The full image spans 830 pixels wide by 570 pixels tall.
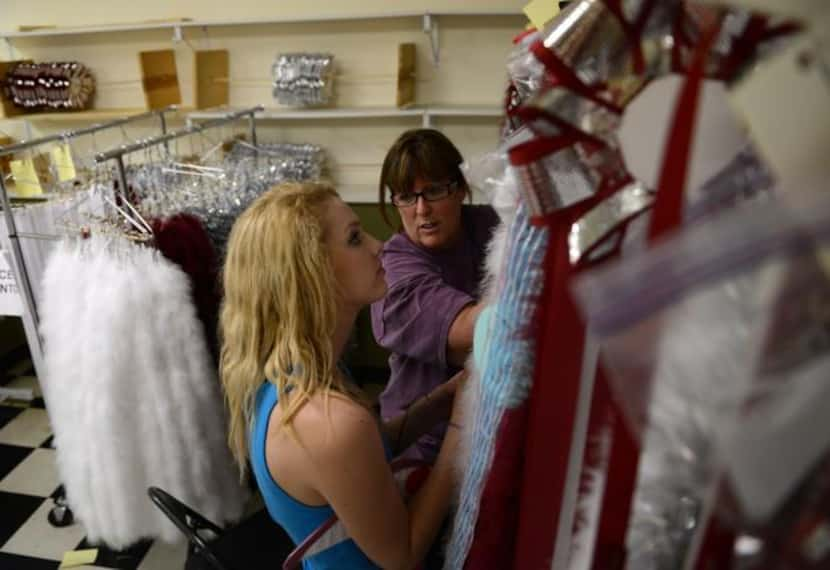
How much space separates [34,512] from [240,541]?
1.37m

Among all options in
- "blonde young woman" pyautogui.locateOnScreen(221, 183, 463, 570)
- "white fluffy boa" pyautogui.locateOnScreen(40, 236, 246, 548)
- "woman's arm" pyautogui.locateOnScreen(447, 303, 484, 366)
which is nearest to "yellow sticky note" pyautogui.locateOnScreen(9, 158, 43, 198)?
"white fluffy boa" pyautogui.locateOnScreen(40, 236, 246, 548)

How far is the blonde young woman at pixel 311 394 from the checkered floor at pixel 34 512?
129cm

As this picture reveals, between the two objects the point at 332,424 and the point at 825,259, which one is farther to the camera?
the point at 332,424

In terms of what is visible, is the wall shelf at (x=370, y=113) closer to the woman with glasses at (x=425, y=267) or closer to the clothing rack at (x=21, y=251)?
the clothing rack at (x=21, y=251)

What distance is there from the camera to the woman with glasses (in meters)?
1.30

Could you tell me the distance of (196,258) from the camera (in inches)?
66.2

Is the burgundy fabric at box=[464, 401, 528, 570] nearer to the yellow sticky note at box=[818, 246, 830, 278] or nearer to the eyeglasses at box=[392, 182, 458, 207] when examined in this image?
the yellow sticky note at box=[818, 246, 830, 278]

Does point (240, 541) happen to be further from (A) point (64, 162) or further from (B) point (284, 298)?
(A) point (64, 162)

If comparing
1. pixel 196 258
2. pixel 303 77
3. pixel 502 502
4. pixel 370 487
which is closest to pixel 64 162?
pixel 196 258

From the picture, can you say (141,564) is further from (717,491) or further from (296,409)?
(717,491)

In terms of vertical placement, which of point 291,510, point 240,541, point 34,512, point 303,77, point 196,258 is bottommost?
point 34,512

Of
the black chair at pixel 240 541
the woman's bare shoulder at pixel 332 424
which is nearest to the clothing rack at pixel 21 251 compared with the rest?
the black chair at pixel 240 541

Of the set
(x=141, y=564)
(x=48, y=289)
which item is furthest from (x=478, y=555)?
(x=141, y=564)

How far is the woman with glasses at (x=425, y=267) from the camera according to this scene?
1297 mm
